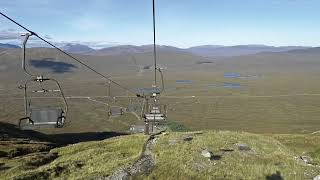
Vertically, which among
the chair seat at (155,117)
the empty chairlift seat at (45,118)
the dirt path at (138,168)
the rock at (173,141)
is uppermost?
the empty chairlift seat at (45,118)

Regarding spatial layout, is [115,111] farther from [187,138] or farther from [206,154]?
[206,154]

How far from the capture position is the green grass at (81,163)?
1320 inches

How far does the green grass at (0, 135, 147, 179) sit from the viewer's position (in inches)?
1320

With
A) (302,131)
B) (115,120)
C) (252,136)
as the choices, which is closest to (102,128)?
(115,120)

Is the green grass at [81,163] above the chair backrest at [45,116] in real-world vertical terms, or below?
below

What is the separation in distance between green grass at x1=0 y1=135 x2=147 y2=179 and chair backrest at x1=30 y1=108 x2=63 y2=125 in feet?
14.5

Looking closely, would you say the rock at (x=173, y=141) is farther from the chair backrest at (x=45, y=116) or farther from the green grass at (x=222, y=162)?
the chair backrest at (x=45, y=116)

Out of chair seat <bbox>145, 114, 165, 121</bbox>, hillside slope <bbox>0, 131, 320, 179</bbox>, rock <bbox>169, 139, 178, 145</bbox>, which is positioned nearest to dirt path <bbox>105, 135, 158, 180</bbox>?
hillside slope <bbox>0, 131, 320, 179</bbox>

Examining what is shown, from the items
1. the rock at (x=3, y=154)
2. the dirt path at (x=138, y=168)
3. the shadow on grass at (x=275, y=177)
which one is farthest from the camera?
the rock at (x=3, y=154)

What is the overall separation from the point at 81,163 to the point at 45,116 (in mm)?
8719

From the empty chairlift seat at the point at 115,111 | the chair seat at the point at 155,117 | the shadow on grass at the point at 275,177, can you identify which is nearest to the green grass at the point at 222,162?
the shadow on grass at the point at 275,177

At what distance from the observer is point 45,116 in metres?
31.8

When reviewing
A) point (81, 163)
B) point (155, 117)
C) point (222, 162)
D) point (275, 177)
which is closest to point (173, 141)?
point (155, 117)

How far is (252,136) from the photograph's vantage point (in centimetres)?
5350
